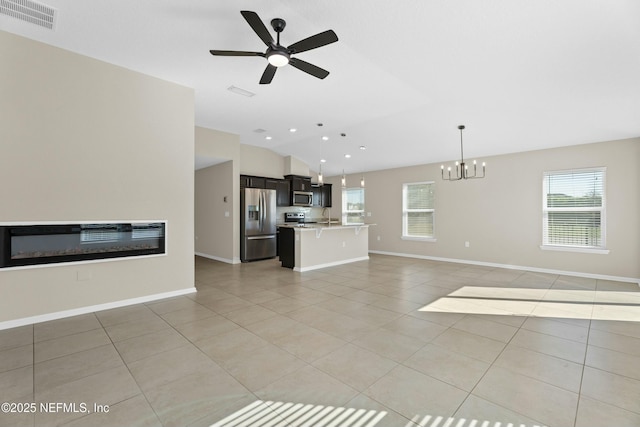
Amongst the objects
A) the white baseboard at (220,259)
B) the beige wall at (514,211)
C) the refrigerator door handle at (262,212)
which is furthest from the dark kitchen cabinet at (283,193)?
the beige wall at (514,211)

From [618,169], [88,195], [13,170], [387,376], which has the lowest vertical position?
[387,376]

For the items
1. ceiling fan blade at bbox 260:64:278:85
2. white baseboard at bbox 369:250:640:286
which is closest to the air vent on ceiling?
ceiling fan blade at bbox 260:64:278:85

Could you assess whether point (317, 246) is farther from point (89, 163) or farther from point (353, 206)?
point (89, 163)

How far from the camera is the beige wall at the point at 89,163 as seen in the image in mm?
3033

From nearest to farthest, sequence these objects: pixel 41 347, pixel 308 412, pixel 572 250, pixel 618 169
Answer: pixel 308 412 < pixel 41 347 < pixel 618 169 < pixel 572 250

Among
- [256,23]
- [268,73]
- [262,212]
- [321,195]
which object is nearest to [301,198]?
[321,195]

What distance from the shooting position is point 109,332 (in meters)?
2.88

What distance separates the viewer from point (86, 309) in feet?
11.2

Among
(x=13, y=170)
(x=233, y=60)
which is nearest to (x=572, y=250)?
(x=233, y=60)

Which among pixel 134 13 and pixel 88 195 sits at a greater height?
pixel 134 13

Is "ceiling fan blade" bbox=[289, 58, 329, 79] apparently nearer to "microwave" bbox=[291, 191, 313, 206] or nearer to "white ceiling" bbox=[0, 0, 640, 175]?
"white ceiling" bbox=[0, 0, 640, 175]

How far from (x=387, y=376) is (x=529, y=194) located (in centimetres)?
563

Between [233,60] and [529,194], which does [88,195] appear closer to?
[233,60]

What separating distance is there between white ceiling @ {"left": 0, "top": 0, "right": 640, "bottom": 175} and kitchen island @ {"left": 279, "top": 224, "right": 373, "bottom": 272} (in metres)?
2.22
